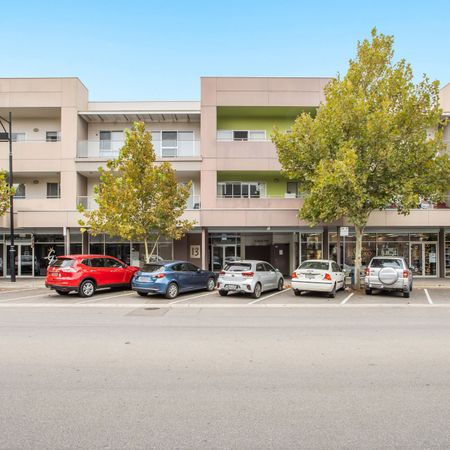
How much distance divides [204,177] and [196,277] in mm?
7461

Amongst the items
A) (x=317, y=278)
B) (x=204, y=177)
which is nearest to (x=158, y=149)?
(x=204, y=177)

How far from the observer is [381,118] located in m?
16.1

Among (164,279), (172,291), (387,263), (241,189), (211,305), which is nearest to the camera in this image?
(211,305)

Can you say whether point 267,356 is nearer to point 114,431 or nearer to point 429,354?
point 429,354

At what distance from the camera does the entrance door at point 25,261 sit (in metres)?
24.2

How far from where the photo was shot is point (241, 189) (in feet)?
78.8

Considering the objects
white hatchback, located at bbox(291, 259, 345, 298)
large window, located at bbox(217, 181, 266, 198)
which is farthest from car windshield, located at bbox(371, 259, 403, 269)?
large window, located at bbox(217, 181, 266, 198)

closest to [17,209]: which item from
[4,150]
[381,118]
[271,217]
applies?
[4,150]

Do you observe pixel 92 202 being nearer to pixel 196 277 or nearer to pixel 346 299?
pixel 196 277

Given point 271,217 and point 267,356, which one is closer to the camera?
point 267,356

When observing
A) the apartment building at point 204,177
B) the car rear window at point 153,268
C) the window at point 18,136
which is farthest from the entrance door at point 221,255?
the window at point 18,136

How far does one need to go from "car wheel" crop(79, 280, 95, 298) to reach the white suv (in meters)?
11.3

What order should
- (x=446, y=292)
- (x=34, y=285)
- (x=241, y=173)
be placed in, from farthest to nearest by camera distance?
(x=241, y=173) < (x=34, y=285) < (x=446, y=292)

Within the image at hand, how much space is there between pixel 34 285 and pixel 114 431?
17.8 metres
